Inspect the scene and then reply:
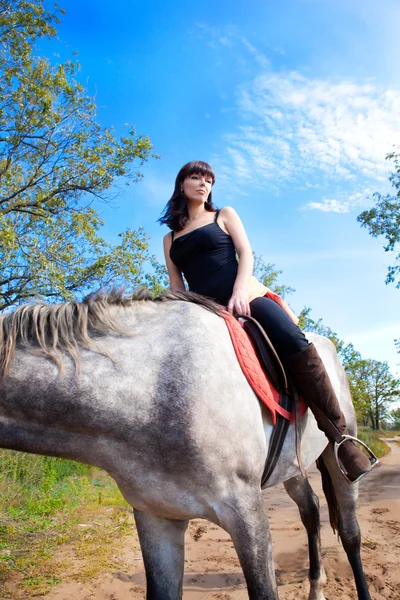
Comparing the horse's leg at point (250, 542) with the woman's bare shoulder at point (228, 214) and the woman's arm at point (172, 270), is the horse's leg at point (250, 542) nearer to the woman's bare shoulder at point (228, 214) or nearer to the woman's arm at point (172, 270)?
the woman's arm at point (172, 270)

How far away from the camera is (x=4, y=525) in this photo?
17.6 feet

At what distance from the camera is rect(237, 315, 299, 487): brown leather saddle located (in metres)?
2.44

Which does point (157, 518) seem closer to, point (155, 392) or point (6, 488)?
point (155, 392)

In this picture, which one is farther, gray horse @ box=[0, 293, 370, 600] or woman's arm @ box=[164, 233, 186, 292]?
woman's arm @ box=[164, 233, 186, 292]

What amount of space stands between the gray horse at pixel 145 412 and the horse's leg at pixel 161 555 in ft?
0.76

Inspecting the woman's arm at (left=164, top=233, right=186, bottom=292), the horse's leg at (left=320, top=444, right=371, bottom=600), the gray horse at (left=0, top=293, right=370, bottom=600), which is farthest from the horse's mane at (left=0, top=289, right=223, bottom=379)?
the horse's leg at (left=320, top=444, right=371, bottom=600)

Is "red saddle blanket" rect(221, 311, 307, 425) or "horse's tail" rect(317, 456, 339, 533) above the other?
"red saddle blanket" rect(221, 311, 307, 425)

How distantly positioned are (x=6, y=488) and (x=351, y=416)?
5.93 metres

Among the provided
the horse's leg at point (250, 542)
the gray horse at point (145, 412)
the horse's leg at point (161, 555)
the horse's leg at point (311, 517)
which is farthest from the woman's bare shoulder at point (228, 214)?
the horse's leg at point (311, 517)

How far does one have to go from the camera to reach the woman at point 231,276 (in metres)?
2.57

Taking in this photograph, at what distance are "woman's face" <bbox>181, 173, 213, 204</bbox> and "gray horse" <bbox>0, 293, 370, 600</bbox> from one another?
112 centimetres

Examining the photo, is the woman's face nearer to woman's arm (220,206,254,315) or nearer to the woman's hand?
woman's arm (220,206,254,315)

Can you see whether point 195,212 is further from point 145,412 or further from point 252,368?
point 145,412

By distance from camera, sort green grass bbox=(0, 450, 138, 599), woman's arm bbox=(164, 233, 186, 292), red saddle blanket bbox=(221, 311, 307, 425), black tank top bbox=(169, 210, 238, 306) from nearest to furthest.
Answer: red saddle blanket bbox=(221, 311, 307, 425), black tank top bbox=(169, 210, 238, 306), woman's arm bbox=(164, 233, 186, 292), green grass bbox=(0, 450, 138, 599)
